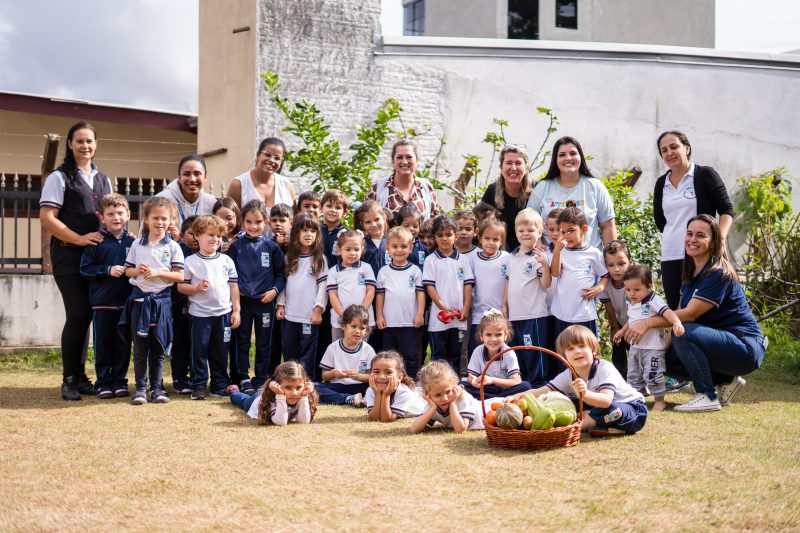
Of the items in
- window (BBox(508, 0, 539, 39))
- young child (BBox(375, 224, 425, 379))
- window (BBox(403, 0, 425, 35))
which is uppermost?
window (BBox(403, 0, 425, 35))

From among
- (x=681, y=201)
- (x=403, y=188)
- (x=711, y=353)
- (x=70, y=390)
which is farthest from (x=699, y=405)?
(x=70, y=390)

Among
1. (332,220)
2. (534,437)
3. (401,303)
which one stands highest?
(332,220)

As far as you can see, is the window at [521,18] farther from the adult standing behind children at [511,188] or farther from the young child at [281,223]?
the young child at [281,223]

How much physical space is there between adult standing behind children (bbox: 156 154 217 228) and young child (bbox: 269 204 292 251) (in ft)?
1.73

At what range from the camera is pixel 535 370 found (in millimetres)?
6477

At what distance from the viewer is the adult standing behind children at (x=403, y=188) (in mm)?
7117

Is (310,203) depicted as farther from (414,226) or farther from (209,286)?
(209,286)

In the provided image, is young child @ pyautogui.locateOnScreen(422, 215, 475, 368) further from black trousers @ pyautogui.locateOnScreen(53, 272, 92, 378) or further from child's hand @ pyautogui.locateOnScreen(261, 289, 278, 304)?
black trousers @ pyautogui.locateOnScreen(53, 272, 92, 378)

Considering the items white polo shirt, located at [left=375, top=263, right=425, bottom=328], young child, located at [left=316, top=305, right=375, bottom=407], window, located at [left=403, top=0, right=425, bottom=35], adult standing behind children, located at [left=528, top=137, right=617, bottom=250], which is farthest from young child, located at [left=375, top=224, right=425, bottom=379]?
window, located at [left=403, top=0, right=425, bottom=35]

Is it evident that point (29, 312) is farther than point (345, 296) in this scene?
Yes

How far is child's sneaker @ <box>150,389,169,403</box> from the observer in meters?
6.23

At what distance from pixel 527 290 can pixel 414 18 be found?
21371mm

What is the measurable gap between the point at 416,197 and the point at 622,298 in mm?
1964

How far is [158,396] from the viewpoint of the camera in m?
6.25
